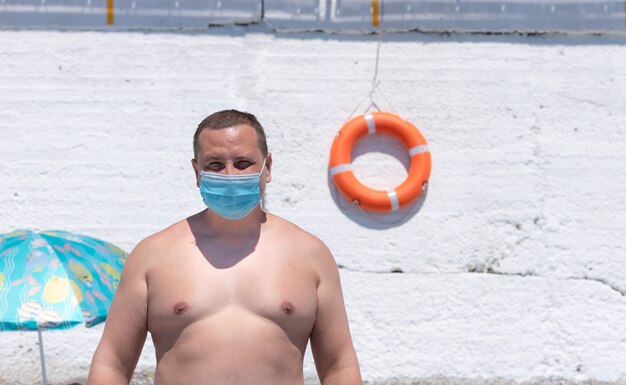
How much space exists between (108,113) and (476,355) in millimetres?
2702

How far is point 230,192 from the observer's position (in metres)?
2.71

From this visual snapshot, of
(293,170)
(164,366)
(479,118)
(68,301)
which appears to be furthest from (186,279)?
(479,118)

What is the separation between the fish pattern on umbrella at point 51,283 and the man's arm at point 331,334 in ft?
4.08

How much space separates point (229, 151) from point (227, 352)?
56cm

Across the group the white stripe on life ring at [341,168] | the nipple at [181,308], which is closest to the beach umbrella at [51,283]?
the nipple at [181,308]

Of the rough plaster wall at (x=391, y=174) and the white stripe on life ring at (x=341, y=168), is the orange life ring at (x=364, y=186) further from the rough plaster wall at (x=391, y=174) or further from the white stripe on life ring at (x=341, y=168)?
the rough plaster wall at (x=391, y=174)

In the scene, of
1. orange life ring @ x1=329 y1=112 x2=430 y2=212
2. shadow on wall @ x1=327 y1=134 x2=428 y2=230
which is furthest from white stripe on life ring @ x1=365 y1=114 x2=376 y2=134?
shadow on wall @ x1=327 y1=134 x2=428 y2=230

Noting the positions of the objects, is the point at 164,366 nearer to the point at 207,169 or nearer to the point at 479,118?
the point at 207,169

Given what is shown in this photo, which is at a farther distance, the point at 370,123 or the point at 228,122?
the point at 370,123

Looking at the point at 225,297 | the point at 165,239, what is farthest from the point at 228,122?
the point at 225,297

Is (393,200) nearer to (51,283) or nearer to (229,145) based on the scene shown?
(51,283)

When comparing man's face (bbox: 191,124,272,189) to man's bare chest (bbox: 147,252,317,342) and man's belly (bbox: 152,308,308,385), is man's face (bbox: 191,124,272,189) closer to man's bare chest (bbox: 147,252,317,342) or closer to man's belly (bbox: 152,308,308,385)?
man's bare chest (bbox: 147,252,317,342)

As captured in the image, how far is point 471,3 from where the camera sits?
6.10 metres

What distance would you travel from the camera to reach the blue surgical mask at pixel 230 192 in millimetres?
2715
